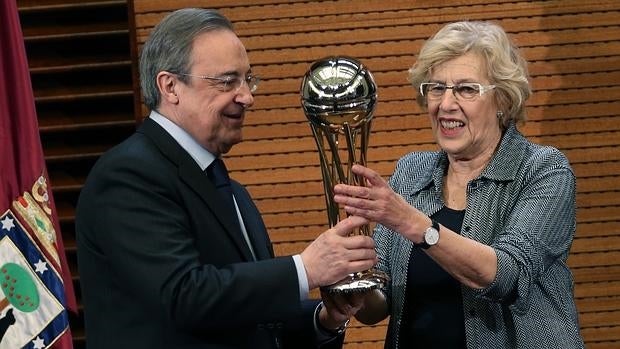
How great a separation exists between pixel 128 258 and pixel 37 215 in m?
1.59

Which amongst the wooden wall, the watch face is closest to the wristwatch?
the watch face

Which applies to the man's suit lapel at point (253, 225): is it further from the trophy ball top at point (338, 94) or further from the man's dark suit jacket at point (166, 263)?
the trophy ball top at point (338, 94)

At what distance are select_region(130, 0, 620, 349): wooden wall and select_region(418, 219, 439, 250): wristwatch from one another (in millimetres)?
1877

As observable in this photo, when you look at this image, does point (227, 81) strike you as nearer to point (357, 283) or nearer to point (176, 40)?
point (176, 40)

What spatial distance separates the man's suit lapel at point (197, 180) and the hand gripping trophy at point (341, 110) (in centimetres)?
21

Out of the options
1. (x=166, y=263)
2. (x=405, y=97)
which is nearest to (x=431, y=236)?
(x=166, y=263)

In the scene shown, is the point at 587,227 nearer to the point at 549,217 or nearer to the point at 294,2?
the point at 294,2

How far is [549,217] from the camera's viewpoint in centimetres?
231

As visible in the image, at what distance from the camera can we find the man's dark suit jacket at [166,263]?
6.13ft

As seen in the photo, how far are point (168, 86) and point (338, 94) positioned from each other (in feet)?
1.10

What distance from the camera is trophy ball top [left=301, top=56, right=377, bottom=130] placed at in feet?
6.79

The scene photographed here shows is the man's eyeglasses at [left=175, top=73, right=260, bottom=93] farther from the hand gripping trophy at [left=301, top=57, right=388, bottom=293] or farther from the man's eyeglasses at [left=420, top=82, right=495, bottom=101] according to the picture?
the man's eyeglasses at [left=420, top=82, right=495, bottom=101]

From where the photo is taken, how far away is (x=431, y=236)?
7.06 feet

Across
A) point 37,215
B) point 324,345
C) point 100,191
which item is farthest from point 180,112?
point 37,215
